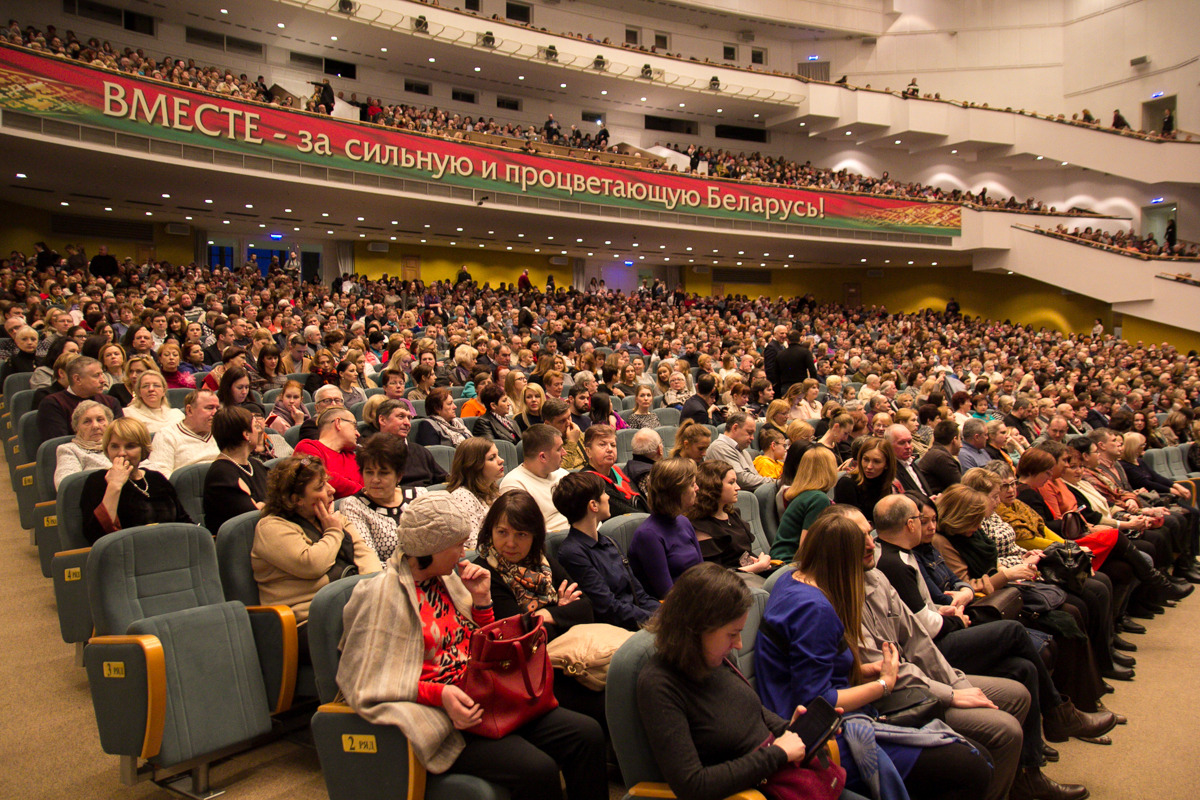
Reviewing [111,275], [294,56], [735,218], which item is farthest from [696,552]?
[294,56]

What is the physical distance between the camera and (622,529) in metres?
2.95

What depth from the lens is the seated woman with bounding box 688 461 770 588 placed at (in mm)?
3018

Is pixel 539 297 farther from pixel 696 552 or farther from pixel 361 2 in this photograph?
pixel 696 552

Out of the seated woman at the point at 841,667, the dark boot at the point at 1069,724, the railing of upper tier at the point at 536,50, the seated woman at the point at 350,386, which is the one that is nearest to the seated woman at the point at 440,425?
the seated woman at the point at 350,386

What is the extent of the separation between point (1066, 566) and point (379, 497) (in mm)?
2904

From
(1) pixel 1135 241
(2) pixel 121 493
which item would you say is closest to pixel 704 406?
(2) pixel 121 493

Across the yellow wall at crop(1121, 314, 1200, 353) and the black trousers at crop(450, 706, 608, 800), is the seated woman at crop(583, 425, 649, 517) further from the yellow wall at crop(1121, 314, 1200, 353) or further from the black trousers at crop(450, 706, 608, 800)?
the yellow wall at crop(1121, 314, 1200, 353)

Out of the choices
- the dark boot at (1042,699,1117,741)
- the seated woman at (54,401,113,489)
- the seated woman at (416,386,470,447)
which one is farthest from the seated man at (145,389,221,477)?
the dark boot at (1042,699,1117,741)

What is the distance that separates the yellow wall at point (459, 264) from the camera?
19812 mm

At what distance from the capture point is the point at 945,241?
69.2 ft

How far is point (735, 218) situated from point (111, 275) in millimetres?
13000

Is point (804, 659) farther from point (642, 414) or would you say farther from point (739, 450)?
point (642, 414)

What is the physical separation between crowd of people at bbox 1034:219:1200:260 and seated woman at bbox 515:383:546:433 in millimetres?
20466

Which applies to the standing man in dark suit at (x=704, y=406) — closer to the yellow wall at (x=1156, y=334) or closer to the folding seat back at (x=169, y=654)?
the folding seat back at (x=169, y=654)
